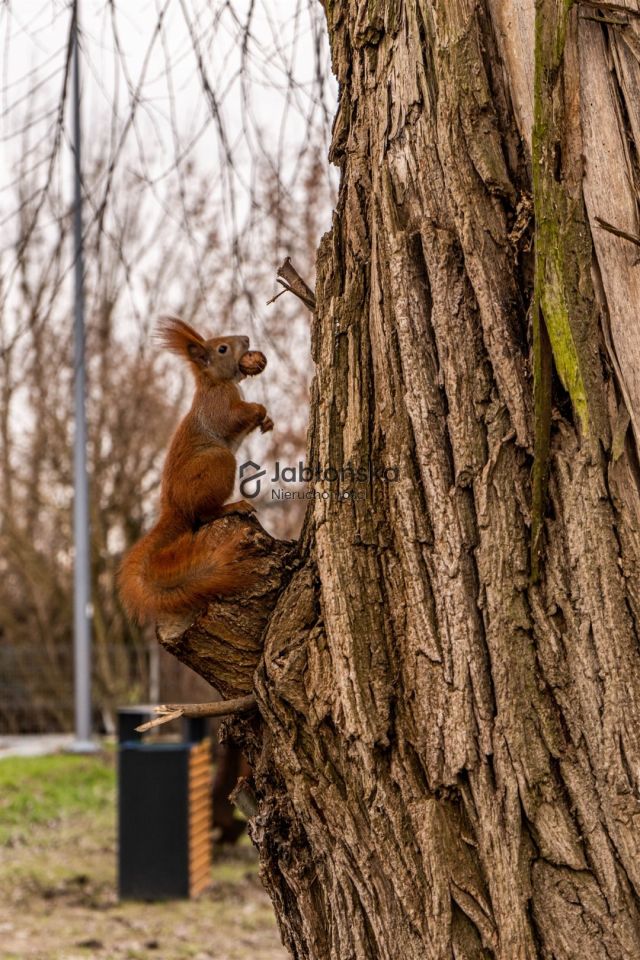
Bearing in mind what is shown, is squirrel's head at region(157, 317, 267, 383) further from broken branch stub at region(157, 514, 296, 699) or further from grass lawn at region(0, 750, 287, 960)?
grass lawn at region(0, 750, 287, 960)

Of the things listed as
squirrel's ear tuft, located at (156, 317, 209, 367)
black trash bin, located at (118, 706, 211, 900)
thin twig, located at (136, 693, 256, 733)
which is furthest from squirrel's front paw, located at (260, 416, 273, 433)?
black trash bin, located at (118, 706, 211, 900)

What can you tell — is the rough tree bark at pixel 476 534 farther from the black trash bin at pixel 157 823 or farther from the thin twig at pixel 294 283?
the black trash bin at pixel 157 823

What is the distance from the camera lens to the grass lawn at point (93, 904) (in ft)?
17.6

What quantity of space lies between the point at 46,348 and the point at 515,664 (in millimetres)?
12108

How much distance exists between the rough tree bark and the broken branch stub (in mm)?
81

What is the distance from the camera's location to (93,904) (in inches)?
244

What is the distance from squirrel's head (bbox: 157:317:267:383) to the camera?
307cm

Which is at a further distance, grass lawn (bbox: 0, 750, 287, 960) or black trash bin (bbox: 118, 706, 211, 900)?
black trash bin (bbox: 118, 706, 211, 900)

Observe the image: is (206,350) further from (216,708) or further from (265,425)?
(216,708)

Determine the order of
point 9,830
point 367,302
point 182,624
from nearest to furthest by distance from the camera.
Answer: point 367,302 < point 182,624 < point 9,830

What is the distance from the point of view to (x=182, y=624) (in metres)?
2.04

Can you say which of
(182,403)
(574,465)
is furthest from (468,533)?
(182,403)

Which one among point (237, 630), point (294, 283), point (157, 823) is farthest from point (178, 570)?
point (157, 823)

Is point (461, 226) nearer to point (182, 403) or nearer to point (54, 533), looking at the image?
point (182, 403)
